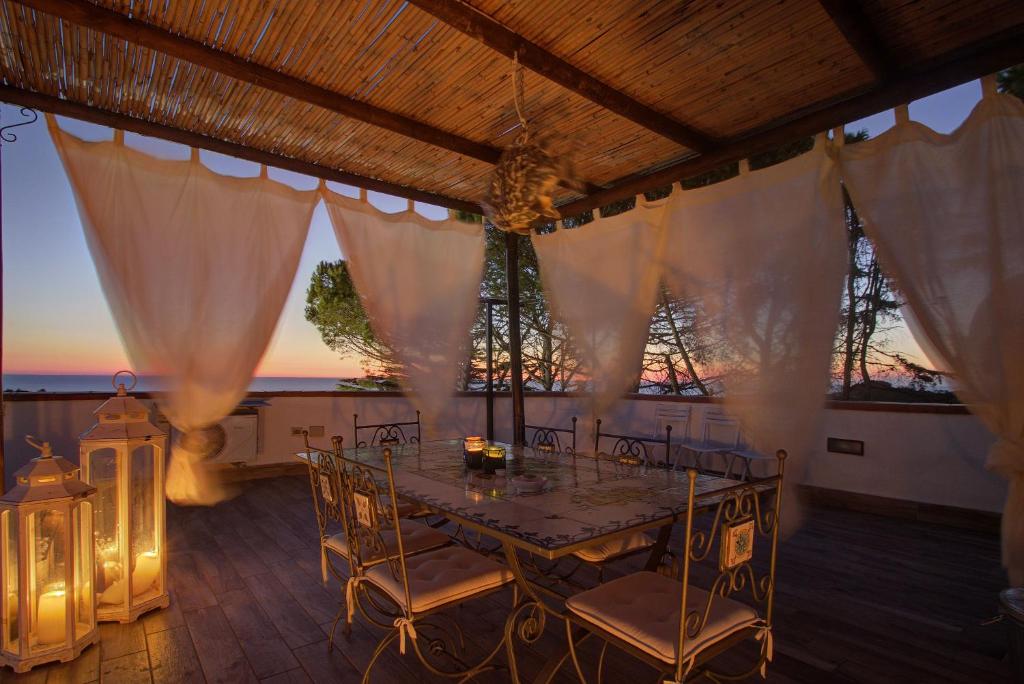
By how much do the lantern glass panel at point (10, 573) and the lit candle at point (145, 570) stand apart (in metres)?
0.45

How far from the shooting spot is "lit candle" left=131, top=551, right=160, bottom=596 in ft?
7.65

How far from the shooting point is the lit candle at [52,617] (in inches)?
75.6

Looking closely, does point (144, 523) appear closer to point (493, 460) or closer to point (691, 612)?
point (493, 460)

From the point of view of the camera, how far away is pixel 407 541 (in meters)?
2.14

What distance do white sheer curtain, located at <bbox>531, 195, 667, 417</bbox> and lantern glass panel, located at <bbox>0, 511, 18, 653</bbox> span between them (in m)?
3.52

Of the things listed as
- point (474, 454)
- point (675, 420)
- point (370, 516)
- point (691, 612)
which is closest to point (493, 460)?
point (474, 454)

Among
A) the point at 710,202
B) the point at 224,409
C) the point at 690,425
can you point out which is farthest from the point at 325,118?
the point at 690,425

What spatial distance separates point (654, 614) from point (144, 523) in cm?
220

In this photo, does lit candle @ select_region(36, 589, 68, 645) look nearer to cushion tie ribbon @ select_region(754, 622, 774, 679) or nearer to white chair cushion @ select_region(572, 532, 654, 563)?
white chair cushion @ select_region(572, 532, 654, 563)

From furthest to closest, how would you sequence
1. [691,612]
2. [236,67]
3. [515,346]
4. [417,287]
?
1. [515,346]
2. [417,287]
3. [236,67]
4. [691,612]

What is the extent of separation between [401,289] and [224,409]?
1551 millimetres

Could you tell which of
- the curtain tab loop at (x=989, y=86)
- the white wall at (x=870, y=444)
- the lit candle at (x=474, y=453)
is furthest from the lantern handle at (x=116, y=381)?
the curtain tab loop at (x=989, y=86)

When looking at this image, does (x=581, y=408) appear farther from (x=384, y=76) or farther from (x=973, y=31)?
(x=973, y=31)

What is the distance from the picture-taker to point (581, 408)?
14.9 feet
